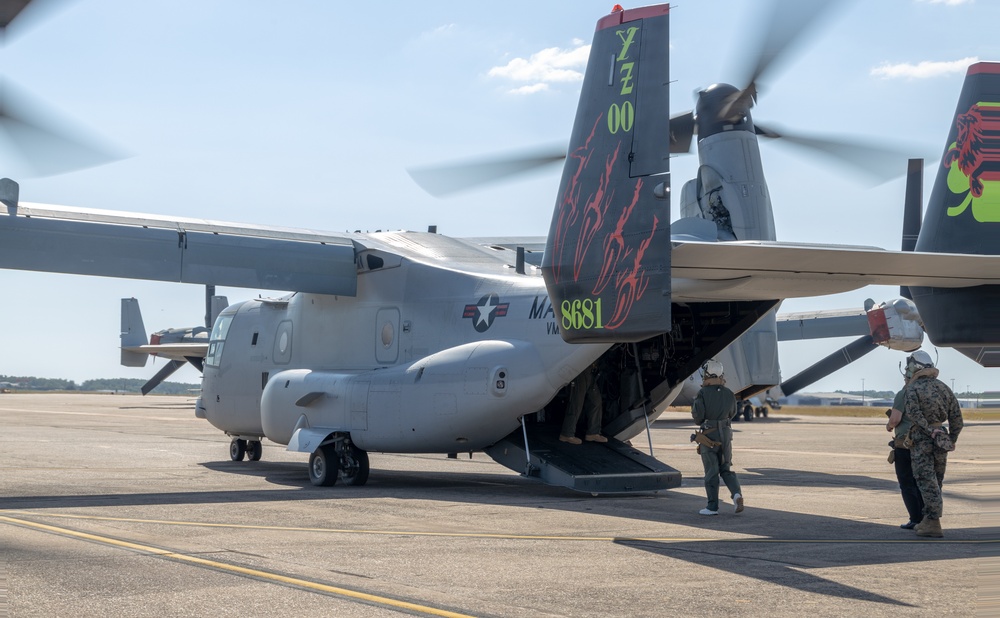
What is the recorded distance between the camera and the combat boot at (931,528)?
1036 cm

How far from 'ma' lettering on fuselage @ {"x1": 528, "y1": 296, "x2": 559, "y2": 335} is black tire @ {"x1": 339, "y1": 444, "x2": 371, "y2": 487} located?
12.7 feet

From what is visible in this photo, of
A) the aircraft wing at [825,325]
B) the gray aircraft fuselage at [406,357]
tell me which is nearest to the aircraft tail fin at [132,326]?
the aircraft wing at [825,325]

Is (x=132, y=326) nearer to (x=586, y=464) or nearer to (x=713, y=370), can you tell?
(x=586, y=464)

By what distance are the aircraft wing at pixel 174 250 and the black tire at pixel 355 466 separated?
2.94m

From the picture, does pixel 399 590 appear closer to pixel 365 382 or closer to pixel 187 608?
pixel 187 608

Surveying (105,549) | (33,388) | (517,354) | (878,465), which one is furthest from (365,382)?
(33,388)

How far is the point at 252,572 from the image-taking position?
820cm

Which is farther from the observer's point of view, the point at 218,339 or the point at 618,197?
the point at 218,339

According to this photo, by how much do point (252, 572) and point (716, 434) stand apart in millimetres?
6215

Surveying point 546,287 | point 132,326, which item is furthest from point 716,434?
point 132,326

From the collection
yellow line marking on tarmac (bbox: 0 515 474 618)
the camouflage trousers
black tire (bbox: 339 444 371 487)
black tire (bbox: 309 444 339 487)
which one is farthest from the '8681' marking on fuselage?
black tire (bbox: 309 444 339 487)

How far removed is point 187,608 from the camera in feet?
22.3

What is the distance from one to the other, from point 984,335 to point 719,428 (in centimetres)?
312

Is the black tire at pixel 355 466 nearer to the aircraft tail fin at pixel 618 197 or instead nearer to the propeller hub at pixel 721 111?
the aircraft tail fin at pixel 618 197
